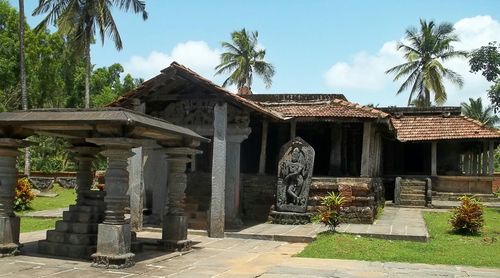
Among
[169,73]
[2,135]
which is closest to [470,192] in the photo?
[169,73]

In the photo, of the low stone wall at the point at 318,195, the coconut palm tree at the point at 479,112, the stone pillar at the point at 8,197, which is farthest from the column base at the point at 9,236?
the coconut palm tree at the point at 479,112

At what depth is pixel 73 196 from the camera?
2455cm

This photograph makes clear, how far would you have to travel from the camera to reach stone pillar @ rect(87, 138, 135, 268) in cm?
809

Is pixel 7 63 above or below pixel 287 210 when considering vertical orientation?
above

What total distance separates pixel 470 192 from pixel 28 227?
58.9 feet

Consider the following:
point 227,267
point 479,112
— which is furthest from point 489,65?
point 479,112

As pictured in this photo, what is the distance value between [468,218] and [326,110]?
5.21m

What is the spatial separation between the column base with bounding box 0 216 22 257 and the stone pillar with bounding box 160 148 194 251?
270 centimetres

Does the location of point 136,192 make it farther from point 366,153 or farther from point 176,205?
point 366,153

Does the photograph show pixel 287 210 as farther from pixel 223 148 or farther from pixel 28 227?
pixel 28 227

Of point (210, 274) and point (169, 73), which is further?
point (169, 73)

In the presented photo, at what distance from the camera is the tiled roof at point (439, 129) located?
2231 centimetres

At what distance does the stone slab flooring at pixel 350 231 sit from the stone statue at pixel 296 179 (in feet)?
2.34

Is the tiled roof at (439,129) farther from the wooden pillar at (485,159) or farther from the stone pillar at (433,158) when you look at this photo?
the wooden pillar at (485,159)
